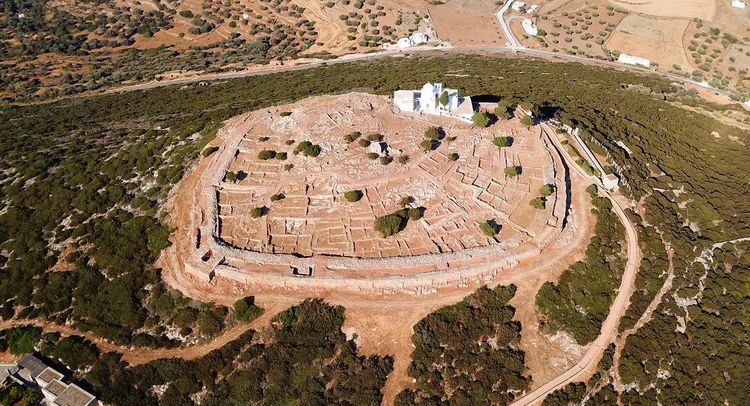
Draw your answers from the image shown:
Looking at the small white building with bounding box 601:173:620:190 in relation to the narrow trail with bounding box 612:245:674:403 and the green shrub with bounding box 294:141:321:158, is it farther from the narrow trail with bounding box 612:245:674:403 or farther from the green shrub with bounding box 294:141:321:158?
the green shrub with bounding box 294:141:321:158

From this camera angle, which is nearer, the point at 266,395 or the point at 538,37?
the point at 266,395

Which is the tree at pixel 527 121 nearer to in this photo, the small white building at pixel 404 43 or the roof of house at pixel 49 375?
the roof of house at pixel 49 375

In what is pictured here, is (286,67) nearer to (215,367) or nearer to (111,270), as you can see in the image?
(111,270)

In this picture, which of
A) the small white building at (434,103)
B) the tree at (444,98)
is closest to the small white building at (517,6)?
the small white building at (434,103)

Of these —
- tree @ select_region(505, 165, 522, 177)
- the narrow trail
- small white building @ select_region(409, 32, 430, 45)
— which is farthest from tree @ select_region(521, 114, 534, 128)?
small white building @ select_region(409, 32, 430, 45)

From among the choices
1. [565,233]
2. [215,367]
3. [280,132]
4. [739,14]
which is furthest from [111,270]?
[739,14]
